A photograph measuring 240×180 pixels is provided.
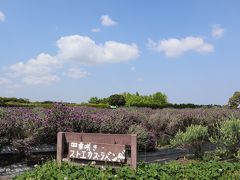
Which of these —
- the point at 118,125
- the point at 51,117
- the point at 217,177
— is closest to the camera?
the point at 217,177

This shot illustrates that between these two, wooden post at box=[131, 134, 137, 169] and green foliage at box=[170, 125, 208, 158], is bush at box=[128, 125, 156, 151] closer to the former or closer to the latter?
green foliage at box=[170, 125, 208, 158]

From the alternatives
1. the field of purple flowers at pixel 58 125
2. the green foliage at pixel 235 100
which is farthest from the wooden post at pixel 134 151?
the green foliage at pixel 235 100

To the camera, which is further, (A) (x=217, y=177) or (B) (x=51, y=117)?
(B) (x=51, y=117)

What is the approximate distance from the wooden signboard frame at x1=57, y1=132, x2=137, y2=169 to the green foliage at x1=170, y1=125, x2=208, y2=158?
3.22 metres

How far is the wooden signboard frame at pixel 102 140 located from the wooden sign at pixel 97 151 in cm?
6

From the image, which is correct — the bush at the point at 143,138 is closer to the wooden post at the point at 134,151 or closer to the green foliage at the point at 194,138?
the green foliage at the point at 194,138

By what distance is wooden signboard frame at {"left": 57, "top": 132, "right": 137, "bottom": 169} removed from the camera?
651 centimetres

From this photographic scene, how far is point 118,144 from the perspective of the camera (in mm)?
6645

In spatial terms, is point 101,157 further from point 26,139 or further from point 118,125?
point 118,125

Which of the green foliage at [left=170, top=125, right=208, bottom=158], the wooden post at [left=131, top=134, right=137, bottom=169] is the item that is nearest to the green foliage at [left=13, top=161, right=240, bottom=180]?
the wooden post at [left=131, top=134, right=137, bottom=169]

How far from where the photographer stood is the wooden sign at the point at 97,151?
660cm

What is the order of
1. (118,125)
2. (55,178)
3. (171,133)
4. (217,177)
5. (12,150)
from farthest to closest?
(171,133) → (118,125) → (12,150) → (217,177) → (55,178)

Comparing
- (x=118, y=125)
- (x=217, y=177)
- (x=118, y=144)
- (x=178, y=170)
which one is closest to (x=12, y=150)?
(x=118, y=125)

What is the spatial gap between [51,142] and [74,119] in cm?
85
